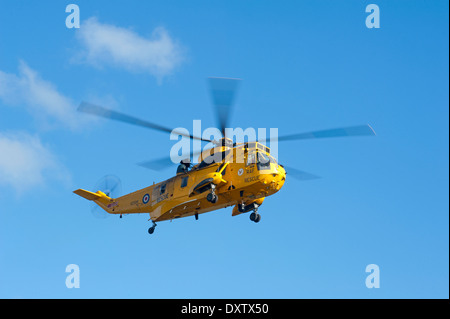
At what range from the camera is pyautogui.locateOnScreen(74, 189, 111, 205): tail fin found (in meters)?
48.7

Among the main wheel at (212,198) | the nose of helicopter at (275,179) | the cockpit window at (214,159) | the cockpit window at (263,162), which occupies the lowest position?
the main wheel at (212,198)

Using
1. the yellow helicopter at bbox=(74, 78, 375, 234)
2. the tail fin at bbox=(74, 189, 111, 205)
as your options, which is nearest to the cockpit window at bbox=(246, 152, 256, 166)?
the yellow helicopter at bbox=(74, 78, 375, 234)

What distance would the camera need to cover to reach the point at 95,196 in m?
49.0

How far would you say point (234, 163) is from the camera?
4025cm

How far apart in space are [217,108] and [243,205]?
7319 mm

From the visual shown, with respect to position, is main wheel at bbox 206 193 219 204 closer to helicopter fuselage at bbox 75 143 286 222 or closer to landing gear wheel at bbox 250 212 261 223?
helicopter fuselage at bbox 75 143 286 222

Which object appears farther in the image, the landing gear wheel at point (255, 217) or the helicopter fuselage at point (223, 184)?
the landing gear wheel at point (255, 217)

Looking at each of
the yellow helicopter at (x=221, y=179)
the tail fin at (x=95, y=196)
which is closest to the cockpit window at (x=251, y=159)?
the yellow helicopter at (x=221, y=179)

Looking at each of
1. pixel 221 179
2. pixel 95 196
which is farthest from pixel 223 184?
pixel 95 196

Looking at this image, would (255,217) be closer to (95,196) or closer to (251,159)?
(251,159)

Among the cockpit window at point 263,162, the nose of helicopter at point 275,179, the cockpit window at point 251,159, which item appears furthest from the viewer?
the cockpit window at point 251,159

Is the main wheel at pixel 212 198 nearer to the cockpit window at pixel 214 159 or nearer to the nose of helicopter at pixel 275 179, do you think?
the cockpit window at pixel 214 159

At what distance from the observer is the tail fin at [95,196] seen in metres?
48.7
